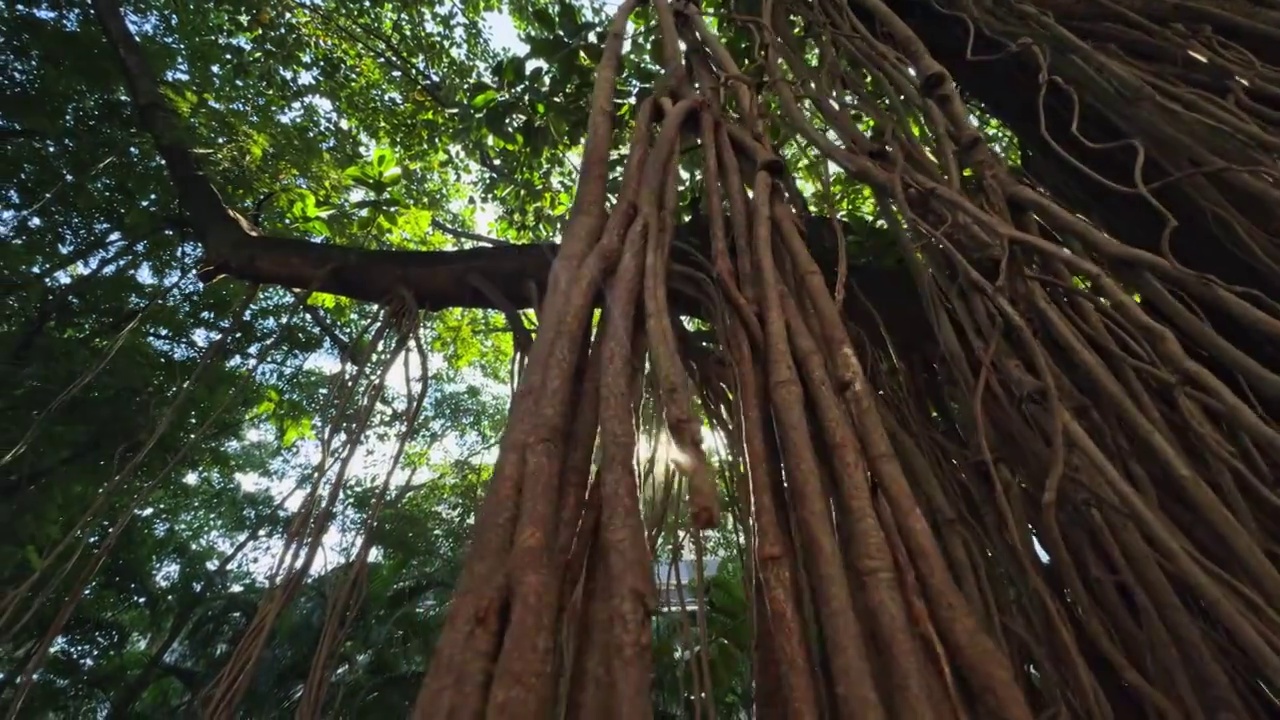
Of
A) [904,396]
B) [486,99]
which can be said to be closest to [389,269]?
[486,99]

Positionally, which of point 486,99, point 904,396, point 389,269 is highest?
point 486,99

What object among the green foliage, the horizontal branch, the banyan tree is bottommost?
the banyan tree

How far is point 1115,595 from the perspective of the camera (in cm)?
80

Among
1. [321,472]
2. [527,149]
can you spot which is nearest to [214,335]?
[527,149]

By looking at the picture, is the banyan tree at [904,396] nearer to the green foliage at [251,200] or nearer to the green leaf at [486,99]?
the green foliage at [251,200]

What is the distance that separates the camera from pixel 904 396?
1217mm

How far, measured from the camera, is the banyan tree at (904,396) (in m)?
0.64

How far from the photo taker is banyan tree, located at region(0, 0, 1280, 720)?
2.09 ft

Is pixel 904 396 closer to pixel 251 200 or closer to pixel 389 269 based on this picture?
pixel 389 269

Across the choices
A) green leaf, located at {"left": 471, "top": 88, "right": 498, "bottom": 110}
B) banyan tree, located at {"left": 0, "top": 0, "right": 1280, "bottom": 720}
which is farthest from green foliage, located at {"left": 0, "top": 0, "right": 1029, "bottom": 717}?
banyan tree, located at {"left": 0, "top": 0, "right": 1280, "bottom": 720}

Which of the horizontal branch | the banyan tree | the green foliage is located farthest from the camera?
the green foliage

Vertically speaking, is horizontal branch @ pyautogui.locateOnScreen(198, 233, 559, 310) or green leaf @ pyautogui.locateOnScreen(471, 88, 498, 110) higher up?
green leaf @ pyautogui.locateOnScreen(471, 88, 498, 110)

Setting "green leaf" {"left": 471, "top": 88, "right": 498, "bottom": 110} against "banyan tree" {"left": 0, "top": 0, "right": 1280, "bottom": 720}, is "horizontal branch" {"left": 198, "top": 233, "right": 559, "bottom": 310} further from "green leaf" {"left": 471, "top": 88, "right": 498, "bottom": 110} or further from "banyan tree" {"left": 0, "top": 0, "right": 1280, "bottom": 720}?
"green leaf" {"left": 471, "top": 88, "right": 498, "bottom": 110}

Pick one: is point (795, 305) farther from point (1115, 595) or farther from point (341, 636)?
point (341, 636)
